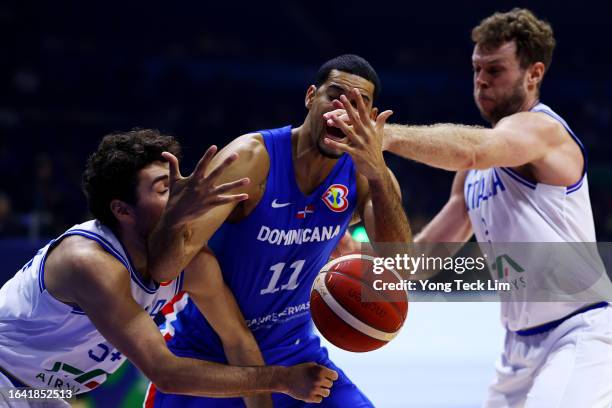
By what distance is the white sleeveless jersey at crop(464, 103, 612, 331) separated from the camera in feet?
11.7

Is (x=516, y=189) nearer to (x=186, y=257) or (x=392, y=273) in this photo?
(x=392, y=273)

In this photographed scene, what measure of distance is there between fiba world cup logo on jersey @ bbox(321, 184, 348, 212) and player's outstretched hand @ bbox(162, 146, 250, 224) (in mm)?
706

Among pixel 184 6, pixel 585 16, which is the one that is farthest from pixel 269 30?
pixel 585 16

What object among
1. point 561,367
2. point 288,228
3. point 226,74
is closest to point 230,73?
point 226,74

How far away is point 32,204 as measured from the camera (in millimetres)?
9945

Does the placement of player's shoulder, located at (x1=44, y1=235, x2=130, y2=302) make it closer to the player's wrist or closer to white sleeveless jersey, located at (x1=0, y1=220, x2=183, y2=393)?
white sleeveless jersey, located at (x1=0, y1=220, x2=183, y2=393)

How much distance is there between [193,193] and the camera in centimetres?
278

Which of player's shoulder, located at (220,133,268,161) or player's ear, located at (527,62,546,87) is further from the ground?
player's ear, located at (527,62,546,87)

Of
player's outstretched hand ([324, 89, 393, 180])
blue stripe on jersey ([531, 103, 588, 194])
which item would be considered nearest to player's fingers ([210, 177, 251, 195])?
player's outstretched hand ([324, 89, 393, 180])

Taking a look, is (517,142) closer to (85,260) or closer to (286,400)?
(286,400)

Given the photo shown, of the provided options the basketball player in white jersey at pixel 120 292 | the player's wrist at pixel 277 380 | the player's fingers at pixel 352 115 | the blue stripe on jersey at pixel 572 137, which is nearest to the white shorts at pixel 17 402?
the basketball player in white jersey at pixel 120 292

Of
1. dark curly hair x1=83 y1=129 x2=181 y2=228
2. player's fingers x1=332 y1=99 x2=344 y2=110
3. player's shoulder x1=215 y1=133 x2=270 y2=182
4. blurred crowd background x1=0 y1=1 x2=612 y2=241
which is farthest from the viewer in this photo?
blurred crowd background x1=0 y1=1 x2=612 y2=241

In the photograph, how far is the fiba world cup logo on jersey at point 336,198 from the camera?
3434 millimetres

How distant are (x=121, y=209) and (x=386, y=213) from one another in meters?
1.04
